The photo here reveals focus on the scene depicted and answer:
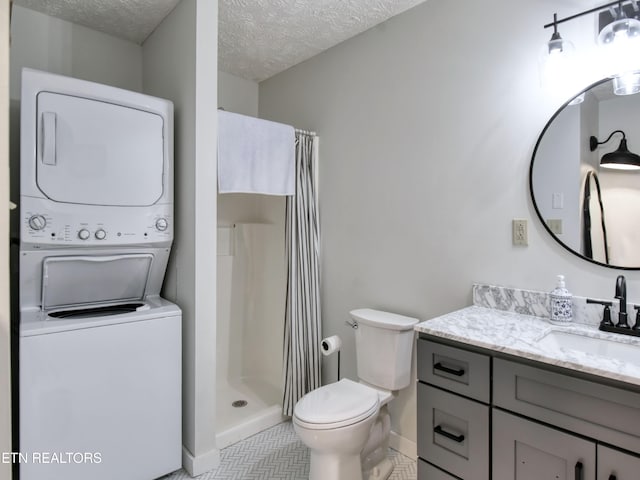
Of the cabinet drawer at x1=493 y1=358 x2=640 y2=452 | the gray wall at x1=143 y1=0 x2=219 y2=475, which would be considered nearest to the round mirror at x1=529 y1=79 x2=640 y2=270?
the cabinet drawer at x1=493 y1=358 x2=640 y2=452

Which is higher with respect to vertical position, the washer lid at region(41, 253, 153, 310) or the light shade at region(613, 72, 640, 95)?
the light shade at region(613, 72, 640, 95)

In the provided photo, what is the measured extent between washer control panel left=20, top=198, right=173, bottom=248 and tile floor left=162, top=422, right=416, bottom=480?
1260 mm

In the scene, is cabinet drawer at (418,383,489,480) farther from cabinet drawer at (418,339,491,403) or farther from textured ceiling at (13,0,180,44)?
textured ceiling at (13,0,180,44)

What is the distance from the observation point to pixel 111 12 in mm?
2209

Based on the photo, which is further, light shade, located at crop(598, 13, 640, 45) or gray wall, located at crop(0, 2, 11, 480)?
light shade, located at crop(598, 13, 640, 45)

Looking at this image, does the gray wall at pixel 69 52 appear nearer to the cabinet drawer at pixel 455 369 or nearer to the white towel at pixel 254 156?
the white towel at pixel 254 156

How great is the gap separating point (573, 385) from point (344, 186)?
1.72 meters

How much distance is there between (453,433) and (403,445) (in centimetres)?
90

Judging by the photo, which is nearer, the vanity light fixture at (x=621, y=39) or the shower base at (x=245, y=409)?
the vanity light fixture at (x=621, y=39)

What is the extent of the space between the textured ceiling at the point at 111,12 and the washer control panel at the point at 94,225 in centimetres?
114

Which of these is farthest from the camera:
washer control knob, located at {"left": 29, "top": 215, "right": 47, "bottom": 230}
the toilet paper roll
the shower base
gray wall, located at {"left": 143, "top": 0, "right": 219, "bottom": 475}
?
the shower base

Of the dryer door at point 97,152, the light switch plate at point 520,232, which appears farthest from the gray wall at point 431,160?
the dryer door at point 97,152

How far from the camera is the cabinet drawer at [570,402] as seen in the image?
1.05 m

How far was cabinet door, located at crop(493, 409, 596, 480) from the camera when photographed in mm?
1126
